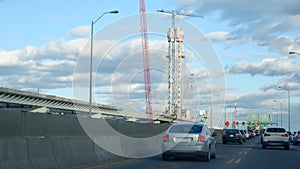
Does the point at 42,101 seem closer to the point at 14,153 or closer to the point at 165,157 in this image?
the point at 165,157

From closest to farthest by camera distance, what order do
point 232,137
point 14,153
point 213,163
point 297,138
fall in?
point 14,153, point 213,163, point 297,138, point 232,137

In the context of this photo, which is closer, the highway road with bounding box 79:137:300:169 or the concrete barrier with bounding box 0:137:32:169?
the concrete barrier with bounding box 0:137:32:169

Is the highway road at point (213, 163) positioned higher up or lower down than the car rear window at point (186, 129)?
lower down

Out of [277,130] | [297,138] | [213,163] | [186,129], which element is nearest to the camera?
[213,163]

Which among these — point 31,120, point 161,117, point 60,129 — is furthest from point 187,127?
point 161,117

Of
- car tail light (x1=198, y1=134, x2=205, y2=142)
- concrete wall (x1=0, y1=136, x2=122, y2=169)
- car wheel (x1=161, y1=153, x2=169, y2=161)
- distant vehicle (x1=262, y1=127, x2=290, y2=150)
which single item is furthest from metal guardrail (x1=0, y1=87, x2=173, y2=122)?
concrete wall (x1=0, y1=136, x2=122, y2=169)

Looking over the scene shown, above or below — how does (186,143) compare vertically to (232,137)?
above

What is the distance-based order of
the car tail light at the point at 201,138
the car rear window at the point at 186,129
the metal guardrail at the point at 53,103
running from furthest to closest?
the metal guardrail at the point at 53,103 → the car rear window at the point at 186,129 → the car tail light at the point at 201,138

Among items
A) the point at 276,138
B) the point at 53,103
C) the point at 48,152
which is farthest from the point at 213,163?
the point at 53,103

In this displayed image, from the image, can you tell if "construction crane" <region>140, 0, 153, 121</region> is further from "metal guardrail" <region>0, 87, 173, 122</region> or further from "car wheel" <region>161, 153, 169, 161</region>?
"car wheel" <region>161, 153, 169, 161</region>

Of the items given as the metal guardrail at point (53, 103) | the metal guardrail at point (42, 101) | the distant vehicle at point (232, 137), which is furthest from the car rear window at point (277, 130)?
the metal guardrail at point (42, 101)

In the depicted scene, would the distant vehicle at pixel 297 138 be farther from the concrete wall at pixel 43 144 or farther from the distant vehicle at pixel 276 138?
the concrete wall at pixel 43 144

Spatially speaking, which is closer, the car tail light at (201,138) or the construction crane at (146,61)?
the car tail light at (201,138)

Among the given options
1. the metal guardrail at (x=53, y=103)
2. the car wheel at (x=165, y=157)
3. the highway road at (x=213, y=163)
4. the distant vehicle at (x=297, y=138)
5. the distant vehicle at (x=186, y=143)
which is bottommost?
the distant vehicle at (x=297, y=138)
